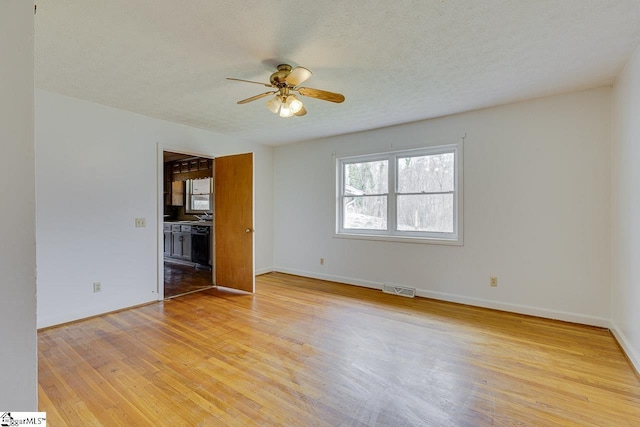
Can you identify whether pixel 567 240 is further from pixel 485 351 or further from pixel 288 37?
pixel 288 37

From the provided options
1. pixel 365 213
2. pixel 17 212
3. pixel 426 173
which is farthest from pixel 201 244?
pixel 17 212

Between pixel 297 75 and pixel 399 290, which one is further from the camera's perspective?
pixel 399 290

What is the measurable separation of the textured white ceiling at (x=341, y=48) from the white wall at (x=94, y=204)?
30 cm

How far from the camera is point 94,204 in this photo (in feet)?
10.7

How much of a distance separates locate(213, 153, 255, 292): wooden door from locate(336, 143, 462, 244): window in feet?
4.81

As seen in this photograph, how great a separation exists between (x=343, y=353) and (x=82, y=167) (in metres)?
3.27

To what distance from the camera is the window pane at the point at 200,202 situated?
660 cm

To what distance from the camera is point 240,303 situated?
374 centimetres

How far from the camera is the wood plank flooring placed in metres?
1.73

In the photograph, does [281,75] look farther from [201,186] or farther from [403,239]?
[201,186]

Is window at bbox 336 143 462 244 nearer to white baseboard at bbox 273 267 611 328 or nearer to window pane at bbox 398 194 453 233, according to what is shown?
window pane at bbox 398 194 453 233

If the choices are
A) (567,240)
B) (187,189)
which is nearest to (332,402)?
(567,240)

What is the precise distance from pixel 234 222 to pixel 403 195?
2491 millimetres

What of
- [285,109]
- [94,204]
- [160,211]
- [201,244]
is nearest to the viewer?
[285,109]
